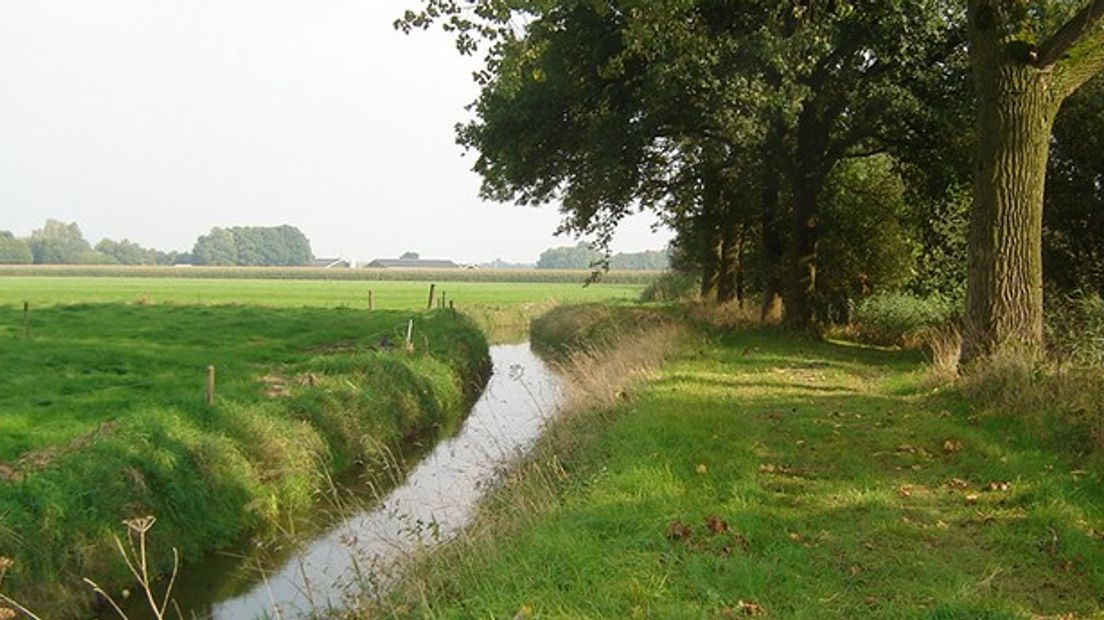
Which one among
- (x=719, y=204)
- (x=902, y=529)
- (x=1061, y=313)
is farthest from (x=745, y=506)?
(x=719, y=204)

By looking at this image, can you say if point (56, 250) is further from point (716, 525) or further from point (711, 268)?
point (716, 525)

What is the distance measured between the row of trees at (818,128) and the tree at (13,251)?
15151cm

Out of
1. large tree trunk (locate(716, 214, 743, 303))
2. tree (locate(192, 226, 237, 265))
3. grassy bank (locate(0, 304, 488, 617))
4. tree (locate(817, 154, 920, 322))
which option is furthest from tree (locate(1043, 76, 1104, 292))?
tree (locate(192, 226, 237, 265))

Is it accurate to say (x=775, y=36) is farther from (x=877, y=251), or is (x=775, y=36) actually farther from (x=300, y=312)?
(x=300, y=312)

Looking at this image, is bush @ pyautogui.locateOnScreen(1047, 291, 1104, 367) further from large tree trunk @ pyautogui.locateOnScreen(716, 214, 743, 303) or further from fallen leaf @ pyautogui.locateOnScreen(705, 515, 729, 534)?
large tree trunk @ pyautogui.locateOnScreen(716, 214, 743, 303)

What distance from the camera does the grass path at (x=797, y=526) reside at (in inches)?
234

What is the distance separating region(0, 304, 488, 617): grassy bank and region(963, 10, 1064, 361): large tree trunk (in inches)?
340

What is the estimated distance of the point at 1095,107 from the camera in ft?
59.2

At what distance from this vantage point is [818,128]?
22078 millimetres

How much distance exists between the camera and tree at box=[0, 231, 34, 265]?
150 m

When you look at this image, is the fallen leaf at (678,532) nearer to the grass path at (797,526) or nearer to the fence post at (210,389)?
the grass path at (797,526)

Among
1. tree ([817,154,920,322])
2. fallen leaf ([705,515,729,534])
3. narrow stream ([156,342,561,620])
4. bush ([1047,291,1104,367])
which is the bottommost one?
narrow stream ([156,342,561,620])

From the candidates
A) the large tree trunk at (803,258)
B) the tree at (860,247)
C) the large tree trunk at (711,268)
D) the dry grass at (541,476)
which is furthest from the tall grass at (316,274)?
the dry grass at (541,476)

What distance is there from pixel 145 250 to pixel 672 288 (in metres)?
166
